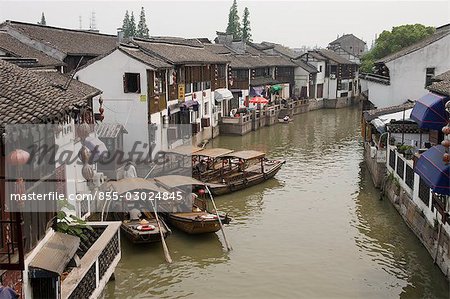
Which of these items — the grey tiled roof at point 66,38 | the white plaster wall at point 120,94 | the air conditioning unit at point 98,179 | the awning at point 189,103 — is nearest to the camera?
the air conditioning unit at point 98,179

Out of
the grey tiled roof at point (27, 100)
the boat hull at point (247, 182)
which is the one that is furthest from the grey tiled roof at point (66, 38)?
the grey tiled roof at point (27, 100)

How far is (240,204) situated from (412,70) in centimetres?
1893

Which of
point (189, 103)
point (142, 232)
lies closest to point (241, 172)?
point (189, 103)

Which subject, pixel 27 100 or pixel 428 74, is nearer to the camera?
pixel 27 100

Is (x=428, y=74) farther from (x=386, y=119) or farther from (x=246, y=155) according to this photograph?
(x=246, y=155)

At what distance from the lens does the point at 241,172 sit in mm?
26594

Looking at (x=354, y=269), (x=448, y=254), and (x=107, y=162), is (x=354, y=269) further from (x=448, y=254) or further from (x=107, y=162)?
(x=107, y=162)

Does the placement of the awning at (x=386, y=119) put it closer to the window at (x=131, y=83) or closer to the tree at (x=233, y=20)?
the window at (x=131, y=83)

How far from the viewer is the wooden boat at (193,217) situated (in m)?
18.4

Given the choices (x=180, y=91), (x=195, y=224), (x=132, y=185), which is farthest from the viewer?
(x=180, y=91)

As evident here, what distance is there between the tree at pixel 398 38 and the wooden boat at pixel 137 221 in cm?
4433

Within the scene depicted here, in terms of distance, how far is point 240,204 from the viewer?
77.6 feet

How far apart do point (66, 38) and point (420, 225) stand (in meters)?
26.6

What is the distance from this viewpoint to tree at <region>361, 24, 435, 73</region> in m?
56.5
